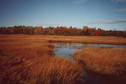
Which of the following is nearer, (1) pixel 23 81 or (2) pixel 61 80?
(1) pixel 23 81

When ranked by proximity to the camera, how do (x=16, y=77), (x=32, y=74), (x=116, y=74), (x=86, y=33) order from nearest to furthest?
1. (x=16, y=77)
2. (x=32, y=74)
3. (x=116, y=74)
4. (x=86, y=33)

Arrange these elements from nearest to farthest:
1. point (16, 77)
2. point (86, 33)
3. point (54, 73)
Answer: point (16, 77) → point (54, 73) → point (86, 33)

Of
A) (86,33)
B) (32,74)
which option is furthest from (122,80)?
(86,33)

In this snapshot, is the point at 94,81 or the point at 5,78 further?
the point at 94,81

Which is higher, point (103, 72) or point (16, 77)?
point (16, 77)

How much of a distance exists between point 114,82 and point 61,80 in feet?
14.1

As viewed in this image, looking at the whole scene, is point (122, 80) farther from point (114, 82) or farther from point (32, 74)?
point (32, 74)

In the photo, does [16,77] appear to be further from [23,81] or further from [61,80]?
[61,80]

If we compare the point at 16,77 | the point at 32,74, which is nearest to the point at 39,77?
the point at 32,74

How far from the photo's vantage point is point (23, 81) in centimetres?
555

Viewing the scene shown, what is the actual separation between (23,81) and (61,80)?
2.69m

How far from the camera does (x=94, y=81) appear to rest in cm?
668

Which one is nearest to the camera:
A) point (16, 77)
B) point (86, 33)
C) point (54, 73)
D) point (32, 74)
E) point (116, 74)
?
point (16, 77)

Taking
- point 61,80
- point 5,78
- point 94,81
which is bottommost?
point 94,81
